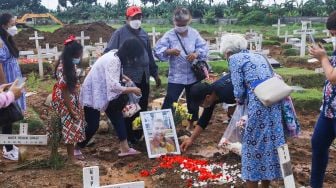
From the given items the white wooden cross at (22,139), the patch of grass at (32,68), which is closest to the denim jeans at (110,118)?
the white wooden cross at (22,139)

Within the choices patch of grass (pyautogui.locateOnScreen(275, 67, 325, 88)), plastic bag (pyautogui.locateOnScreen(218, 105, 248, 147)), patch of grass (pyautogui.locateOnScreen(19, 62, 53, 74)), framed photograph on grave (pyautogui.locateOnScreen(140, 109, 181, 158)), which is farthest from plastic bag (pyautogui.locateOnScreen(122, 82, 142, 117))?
patch of grass (pyautogui.locateOnScreen(19, 62, 53, 74))

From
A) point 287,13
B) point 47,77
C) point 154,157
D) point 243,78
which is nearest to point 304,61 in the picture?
point 47,77

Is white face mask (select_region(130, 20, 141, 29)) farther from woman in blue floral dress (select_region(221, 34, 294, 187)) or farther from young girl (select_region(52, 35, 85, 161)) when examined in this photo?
woman in blue floral dress (select_region(221, 34, 294, 187))

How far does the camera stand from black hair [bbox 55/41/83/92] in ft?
16.8

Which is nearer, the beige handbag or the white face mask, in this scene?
the beige handbag

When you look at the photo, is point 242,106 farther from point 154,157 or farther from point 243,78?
point 154,157

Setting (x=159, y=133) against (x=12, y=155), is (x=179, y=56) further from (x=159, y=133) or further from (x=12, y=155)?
(x=12, y=155)

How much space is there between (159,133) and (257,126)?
1.98 m

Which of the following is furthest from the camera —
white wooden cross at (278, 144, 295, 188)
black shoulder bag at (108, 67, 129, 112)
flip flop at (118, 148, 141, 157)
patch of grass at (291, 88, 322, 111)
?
patch of grass at (291, 88, 322, 111)

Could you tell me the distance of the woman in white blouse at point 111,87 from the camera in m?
5.25

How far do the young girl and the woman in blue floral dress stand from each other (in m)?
2.00

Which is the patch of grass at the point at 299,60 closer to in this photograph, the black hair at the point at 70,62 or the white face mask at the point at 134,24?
the white face mask at the point at 134,24

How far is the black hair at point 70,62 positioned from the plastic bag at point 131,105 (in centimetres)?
71

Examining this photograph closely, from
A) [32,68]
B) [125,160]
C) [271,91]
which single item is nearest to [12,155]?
[125,160]
